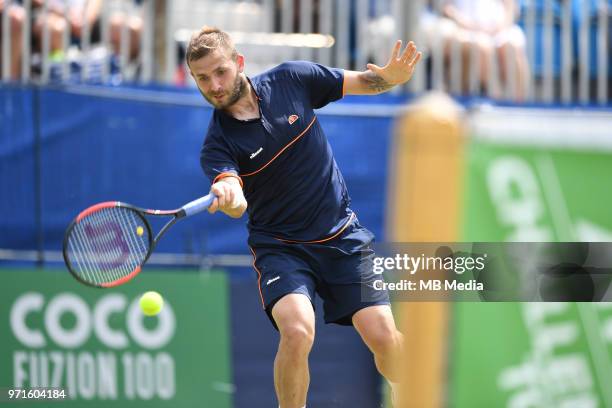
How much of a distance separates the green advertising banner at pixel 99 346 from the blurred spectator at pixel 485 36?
3283 mm

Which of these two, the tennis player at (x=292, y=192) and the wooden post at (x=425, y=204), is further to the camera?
the tennis player at (x=292, y=192)

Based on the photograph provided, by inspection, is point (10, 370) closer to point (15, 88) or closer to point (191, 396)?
point (191, 396)

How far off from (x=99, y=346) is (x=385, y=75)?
3.15m

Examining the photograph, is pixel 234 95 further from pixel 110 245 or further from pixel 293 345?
pixel 293 345

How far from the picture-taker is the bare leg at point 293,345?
5.64 m

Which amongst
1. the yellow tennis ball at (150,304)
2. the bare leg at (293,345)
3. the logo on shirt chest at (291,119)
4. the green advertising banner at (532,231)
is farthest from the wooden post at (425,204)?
the yellow tennis ball at (150,304)

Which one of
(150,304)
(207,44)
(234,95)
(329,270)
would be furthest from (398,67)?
(150,304)

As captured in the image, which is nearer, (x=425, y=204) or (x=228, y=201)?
(x=425, y=204)

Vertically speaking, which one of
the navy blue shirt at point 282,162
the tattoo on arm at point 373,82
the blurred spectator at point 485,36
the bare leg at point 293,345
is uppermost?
the blurred spectator at point 485,36

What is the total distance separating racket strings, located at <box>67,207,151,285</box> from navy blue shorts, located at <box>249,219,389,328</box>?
69 cm

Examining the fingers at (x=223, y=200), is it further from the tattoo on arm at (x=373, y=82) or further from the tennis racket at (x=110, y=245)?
the tattoo on arm at (x=373, y=82)

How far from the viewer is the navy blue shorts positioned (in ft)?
19.4

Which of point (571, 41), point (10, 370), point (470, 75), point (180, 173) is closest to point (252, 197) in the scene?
point (180, 173)

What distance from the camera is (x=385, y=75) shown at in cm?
614
